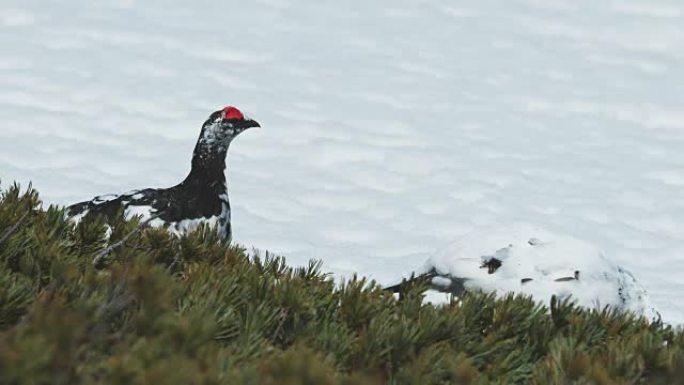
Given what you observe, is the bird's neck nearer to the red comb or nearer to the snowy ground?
the red comb

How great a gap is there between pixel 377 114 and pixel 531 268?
22.1 feet

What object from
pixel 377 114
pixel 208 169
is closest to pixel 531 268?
pixel 208 169

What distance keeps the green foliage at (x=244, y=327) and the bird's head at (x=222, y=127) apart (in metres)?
3.03

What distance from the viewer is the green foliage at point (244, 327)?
2.02 m

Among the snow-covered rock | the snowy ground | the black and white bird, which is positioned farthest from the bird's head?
the snow-covered rock

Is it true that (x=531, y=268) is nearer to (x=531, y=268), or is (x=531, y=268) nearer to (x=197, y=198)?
(x=531, y=268)

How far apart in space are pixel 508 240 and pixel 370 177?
16.0 feet

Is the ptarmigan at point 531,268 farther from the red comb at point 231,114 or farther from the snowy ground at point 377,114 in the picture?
the snowy ground at point 377,114

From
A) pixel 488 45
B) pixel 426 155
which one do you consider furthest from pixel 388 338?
pixel 488 45

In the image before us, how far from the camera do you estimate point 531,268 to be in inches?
188

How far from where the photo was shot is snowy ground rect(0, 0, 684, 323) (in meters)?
9.04

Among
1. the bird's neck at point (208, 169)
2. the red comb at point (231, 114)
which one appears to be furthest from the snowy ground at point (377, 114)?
the bird's neck at point (208, 169)

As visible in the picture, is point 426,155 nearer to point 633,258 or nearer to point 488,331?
point 633,258

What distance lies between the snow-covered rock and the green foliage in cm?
142
